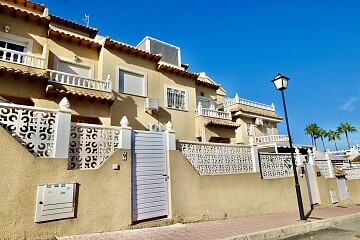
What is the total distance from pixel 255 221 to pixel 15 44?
12997 millimetres

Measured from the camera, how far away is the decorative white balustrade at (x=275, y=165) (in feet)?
33.9

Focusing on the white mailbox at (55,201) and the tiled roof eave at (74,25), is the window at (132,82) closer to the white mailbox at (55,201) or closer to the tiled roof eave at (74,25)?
the tiled roof eave at (74,25)

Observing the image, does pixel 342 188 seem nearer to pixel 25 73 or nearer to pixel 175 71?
pixel 175 71

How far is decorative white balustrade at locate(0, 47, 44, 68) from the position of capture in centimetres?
961

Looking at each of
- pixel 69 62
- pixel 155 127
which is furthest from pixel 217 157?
pixel 69 62

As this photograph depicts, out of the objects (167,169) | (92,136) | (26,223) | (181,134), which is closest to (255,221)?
(167,169)

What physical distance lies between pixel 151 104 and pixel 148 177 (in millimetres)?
7393

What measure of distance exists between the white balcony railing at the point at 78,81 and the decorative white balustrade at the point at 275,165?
8.37 meters

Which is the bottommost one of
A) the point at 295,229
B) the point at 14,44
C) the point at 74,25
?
the point at 295,229

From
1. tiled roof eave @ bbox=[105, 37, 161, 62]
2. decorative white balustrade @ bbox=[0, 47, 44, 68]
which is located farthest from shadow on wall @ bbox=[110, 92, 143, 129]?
decorative white balustrade @ bbox=[0, 47, 44, 68]

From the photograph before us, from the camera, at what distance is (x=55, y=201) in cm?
532

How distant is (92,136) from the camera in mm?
6344

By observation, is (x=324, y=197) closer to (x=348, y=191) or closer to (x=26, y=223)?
(x=348, y=191)

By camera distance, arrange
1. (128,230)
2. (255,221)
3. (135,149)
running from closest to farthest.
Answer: (128,230)
(135,149)
(255,221)
